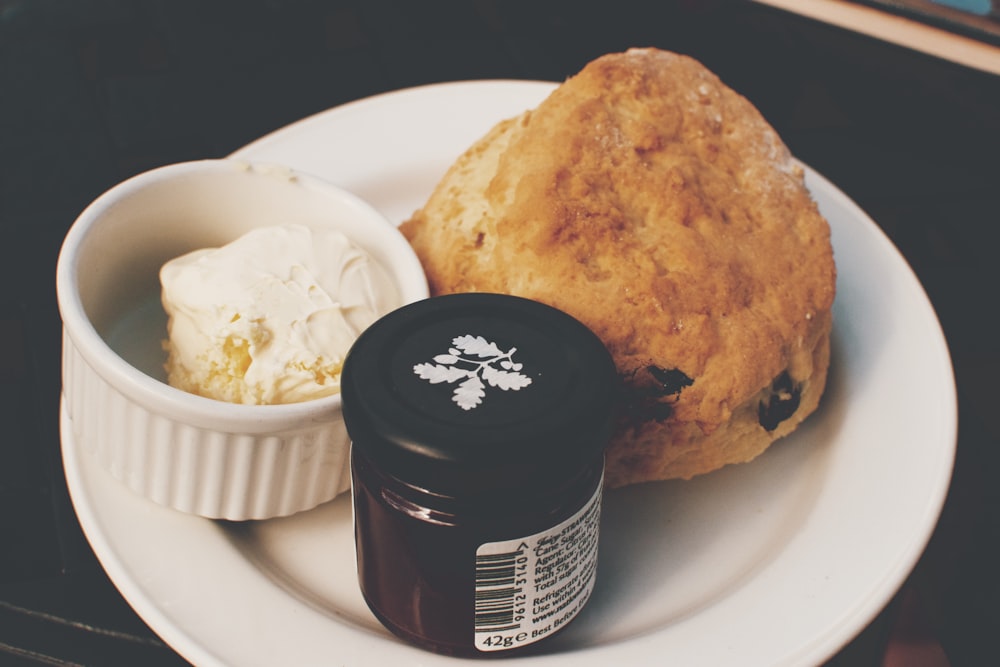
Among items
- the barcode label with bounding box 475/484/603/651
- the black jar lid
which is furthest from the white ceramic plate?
the black jar lid

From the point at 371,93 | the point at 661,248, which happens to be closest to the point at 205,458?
the point at 661,248

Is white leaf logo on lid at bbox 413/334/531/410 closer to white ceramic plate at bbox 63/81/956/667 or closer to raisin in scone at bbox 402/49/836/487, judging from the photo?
raisin in scone at bbox 402/49/836/487

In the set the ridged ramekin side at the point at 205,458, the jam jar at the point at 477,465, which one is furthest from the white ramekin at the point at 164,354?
the jam jar at the point at 477,465

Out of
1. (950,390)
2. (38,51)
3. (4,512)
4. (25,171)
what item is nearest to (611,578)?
(950,390)

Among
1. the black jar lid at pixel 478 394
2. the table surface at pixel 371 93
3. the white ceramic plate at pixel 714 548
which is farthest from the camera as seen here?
the table surface at pixel 371 93

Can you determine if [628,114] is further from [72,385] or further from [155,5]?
[155,5]

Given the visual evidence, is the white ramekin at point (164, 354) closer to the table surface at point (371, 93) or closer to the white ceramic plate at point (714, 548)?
the white ceramic plate at point (714, 548)

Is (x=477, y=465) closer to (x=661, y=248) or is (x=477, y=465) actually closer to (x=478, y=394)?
(x=478, y=394)
